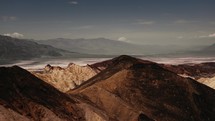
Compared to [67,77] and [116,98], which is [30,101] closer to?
[116,98]

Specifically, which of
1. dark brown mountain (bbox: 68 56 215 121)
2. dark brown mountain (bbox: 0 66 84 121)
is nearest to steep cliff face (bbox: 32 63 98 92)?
dark brown mountain (bbox: 68 56 215 121)

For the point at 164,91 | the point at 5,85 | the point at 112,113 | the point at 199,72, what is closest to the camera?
the point at 5,85

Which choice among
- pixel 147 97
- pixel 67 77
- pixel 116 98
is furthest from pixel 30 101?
pixel 67 77

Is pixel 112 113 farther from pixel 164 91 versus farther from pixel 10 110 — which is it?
pixel 10 110

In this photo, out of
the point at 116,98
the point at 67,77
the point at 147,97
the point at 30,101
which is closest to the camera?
the point at 30,101

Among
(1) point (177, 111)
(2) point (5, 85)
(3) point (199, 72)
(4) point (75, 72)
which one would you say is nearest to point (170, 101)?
(1) point (177, 111)
